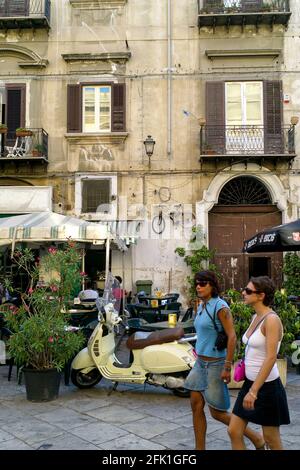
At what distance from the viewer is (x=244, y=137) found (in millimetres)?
14727

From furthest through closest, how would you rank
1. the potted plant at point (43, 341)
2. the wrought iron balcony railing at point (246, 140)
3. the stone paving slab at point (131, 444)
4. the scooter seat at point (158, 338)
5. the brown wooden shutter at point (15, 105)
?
1. the brown wooden shutter at point (15, 105)
2. the wrought iron balcony railing at point (246, 140)
3. the scooter seat at point (158, 338)
4. the potted plant at point (43, 341)
5. the stone paving slab at point (131, 444)

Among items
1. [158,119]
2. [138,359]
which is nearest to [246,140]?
[158,119]

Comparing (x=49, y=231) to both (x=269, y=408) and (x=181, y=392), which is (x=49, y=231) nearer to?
(x=181, y=392)

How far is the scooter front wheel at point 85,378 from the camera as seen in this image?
6.40m

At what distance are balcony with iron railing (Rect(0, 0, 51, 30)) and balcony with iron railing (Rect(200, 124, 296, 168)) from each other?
6.38m

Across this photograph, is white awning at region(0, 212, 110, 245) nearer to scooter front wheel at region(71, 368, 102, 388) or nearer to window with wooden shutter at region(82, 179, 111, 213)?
scooter front wheel at region(71, 368, 102, 388)

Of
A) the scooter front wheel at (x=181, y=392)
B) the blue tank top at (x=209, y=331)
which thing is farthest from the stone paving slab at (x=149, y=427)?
the blue tank top at (x=209, y=331)

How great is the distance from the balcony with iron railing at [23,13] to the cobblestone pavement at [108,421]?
12.5 m

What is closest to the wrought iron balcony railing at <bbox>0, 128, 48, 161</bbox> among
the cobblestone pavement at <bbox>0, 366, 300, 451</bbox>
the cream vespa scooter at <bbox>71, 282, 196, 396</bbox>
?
the cream vespa scooter at <bbox>71, 282, 196, 396</bbox>

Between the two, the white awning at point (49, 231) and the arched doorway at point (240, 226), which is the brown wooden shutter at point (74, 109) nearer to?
the arched doorway at point (240, 226)

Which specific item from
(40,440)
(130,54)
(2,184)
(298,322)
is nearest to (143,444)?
(40,440)

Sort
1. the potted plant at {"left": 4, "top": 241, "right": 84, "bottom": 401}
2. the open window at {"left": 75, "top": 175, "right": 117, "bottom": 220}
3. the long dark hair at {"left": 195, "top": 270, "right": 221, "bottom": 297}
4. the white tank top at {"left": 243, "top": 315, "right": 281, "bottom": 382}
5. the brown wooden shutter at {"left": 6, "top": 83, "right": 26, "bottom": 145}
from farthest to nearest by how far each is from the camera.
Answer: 1. the brown wooden shutter at {"left": 6, "top": 83, "right": 26, "bottom": 145}
2. the open window at {"left": 75, "top": 175, "right": 117, "bottom": 220}
3. the potted plant at {"left": 4, "top": 241, "right": 84, "bottom": 401}
4. the long dark hair at {"left": 195, "top": 270, "right": 221, "bottom": 297}
5. the white tank top at {"left": 243, "top": 315, "right": 281, "bottom": 382}

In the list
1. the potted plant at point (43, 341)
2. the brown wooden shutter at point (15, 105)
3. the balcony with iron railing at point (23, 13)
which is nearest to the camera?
the potted plant at point (43, 341)

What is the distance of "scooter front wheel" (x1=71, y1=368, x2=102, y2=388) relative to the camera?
6398 millimetres
